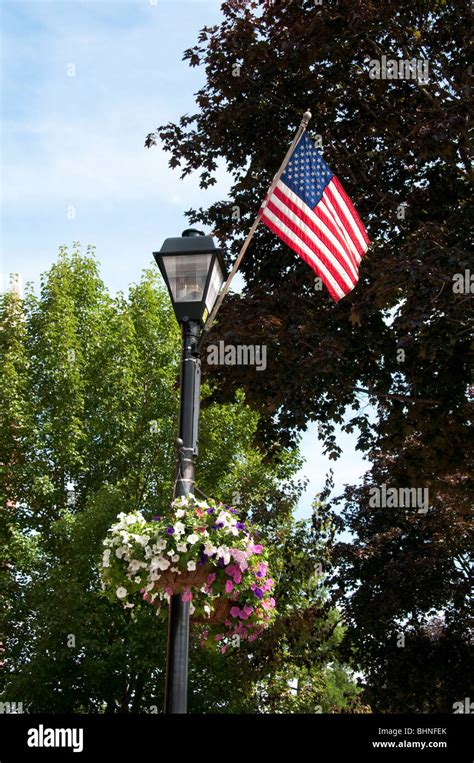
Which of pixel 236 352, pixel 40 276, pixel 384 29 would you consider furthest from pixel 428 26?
pixel 40 276

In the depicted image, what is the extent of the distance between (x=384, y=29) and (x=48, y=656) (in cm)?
1626

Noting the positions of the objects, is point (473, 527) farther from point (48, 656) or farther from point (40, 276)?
point (40, 276)

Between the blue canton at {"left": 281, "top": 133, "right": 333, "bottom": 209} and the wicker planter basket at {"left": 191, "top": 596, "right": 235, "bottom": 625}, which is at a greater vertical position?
the blue canton at {"left": 281, "top": 133, "right": 333, "bottom": 209}

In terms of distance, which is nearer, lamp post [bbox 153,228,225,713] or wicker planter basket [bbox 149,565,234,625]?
wicker planter basket [bbox 149,565,234,625]

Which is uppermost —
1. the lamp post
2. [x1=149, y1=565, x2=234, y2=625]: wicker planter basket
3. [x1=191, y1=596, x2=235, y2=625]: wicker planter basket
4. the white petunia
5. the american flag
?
the american flag

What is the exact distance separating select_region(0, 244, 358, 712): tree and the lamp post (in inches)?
520

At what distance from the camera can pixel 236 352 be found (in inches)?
531

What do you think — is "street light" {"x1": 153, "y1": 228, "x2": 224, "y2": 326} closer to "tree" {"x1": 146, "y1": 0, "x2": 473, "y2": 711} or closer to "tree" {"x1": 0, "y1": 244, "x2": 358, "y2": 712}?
"tree" {"x1": 146, "y1": 0, "x2": 473, "y2": 711}

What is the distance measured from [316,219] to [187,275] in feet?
10.8

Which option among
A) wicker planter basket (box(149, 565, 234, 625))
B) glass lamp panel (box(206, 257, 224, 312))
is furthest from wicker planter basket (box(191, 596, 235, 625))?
glass lamp panel (box(206, 257, 224, 312))

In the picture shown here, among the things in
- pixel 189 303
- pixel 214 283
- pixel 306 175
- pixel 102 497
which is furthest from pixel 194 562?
pixel 102 497

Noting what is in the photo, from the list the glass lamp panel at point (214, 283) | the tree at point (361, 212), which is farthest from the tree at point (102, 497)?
the glass lamp panel at point (214, 283)

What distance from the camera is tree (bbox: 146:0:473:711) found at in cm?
1239

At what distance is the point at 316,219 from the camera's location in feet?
30.8
